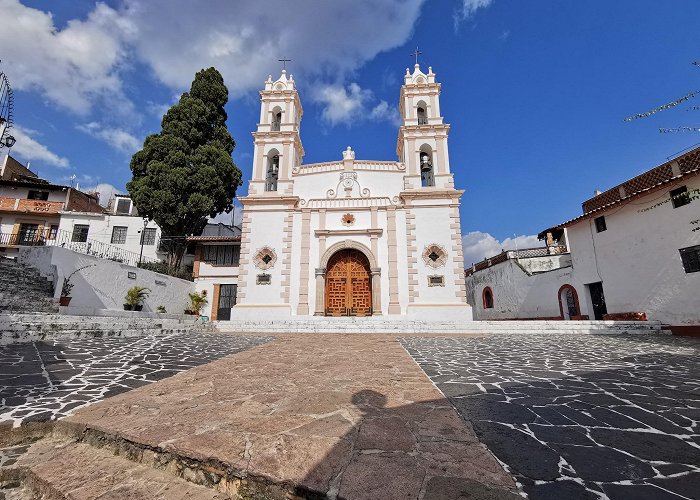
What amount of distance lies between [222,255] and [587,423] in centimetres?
1918

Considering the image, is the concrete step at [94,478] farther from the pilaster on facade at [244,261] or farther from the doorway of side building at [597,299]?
the doorway of side building at [597,299]

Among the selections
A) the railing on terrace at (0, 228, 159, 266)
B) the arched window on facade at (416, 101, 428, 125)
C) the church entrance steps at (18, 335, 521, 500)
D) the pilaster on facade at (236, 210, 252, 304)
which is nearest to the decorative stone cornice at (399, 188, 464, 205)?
the arched window on facade at (416, 101, 428, 125)

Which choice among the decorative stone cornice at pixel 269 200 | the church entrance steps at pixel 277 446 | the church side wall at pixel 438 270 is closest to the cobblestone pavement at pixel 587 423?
the church entrance steps at pixel 277 446

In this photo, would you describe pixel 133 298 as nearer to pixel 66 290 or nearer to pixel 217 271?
pixel 66 290

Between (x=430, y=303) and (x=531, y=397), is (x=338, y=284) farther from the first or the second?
(x=531, y=397)

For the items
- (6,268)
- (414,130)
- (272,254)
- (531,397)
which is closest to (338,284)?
(272,254)

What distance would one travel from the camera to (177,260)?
61.3 ft

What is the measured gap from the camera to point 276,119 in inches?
711

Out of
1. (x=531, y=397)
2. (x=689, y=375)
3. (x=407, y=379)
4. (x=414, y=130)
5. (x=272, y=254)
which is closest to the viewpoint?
(x=531, y=397)

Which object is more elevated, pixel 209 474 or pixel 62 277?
pixel 62 277

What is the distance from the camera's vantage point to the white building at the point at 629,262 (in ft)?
32.7

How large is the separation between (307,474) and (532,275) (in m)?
18.9

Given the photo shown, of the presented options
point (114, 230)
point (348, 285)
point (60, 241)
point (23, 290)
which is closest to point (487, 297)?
point (348, 285)

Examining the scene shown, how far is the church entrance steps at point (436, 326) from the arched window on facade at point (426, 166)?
7.85 meters
